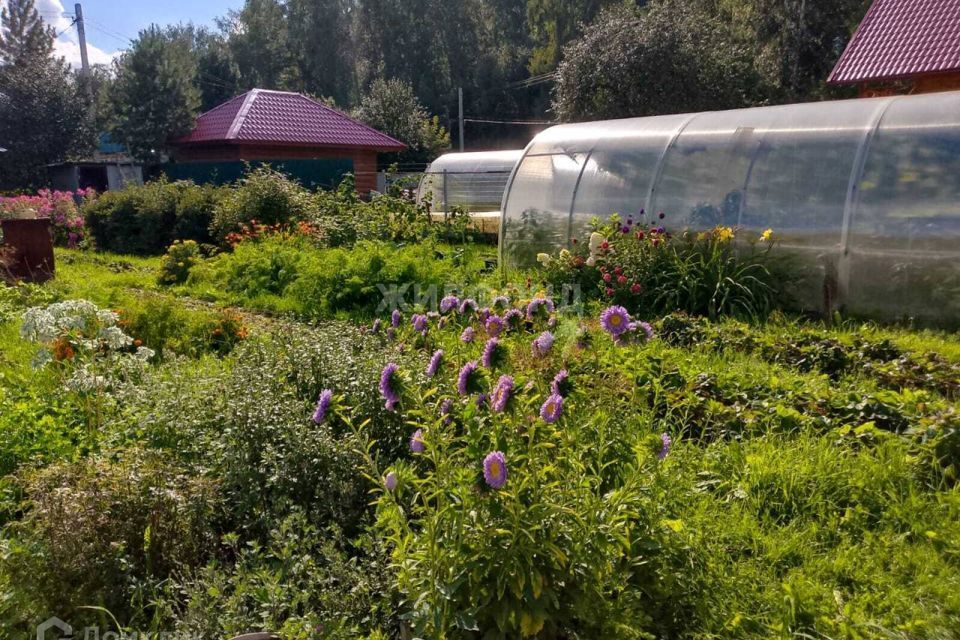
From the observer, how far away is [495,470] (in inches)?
77.1

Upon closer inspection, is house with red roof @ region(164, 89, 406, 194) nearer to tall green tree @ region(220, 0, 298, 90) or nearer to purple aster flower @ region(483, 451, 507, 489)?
purple aster flower @ region(483, 451, 507, 489)

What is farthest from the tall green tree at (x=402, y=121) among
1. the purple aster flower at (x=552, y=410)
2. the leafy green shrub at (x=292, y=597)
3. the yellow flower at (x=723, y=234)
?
the purple aster flower at (x=552, y=410)

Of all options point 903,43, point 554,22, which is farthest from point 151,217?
point 554,22

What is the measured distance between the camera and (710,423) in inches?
155

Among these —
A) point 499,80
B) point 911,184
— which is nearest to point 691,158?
point 911,184

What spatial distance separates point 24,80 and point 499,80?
23.5 m

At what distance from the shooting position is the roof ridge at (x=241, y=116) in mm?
20220

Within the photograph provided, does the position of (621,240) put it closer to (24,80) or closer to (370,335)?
(370,335)

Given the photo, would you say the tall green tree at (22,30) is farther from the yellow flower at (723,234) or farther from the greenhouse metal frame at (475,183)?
the yellow flower at (723,234)

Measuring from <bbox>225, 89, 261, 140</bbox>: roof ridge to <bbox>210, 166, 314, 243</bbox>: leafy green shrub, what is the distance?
9152 mm

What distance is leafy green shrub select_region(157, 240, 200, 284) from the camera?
1023cm

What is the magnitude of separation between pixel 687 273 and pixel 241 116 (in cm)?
1774

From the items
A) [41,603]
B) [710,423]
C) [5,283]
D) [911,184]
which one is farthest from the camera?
[5,283]

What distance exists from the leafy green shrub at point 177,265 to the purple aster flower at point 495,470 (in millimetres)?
9265
